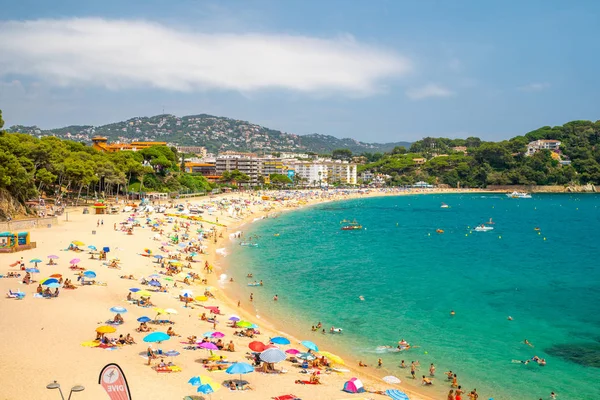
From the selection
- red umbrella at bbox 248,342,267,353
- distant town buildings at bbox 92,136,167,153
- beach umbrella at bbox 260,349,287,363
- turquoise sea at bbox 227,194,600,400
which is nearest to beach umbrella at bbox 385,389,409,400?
turquoise sea at bbox 227,194,600,400

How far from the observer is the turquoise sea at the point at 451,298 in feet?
57.4

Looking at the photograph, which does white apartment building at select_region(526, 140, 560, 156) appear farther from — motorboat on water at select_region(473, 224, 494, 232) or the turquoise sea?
the turquoise sea

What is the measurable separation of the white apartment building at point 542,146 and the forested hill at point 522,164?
5.50 ft

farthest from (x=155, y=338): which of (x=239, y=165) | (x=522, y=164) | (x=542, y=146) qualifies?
(x=542, y=146)

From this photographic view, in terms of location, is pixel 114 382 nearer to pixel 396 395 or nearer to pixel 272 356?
pixel 272 356

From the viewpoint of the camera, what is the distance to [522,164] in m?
142

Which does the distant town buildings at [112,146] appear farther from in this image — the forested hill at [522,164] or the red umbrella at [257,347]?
the forested hill at [522,164]

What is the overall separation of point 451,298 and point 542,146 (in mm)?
143968

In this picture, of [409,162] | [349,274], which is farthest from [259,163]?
[349,274]

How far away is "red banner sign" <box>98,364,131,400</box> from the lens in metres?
6.03

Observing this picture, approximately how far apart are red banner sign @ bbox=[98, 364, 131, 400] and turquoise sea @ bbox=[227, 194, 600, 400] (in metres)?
12.0

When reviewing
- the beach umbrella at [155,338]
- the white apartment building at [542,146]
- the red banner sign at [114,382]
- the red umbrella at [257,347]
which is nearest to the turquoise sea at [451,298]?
the red umbrella at [257,347]

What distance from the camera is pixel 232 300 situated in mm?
25344

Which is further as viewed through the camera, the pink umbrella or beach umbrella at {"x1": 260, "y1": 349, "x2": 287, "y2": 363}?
the pink umbrella
